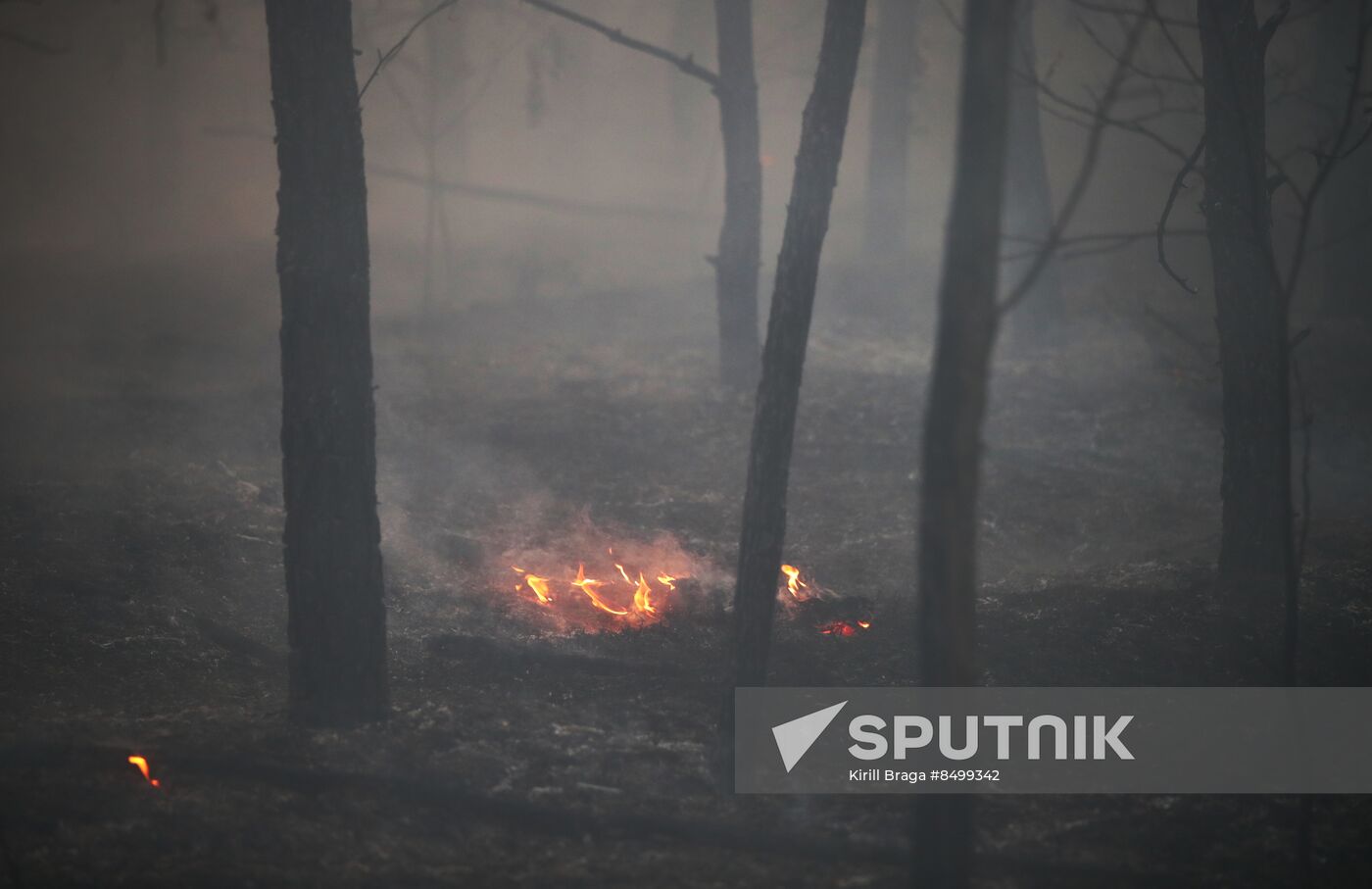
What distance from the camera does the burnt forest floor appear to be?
17.5 feet

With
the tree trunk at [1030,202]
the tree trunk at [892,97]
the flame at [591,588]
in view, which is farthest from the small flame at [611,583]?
the tree trunk at [892,97]

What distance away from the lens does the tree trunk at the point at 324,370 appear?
599 cm

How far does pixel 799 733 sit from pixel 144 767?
4049 mm

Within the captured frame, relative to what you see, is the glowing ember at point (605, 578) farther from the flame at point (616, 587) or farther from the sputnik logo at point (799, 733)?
the sputnik logo at point (799, 733)

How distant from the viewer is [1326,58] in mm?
17609

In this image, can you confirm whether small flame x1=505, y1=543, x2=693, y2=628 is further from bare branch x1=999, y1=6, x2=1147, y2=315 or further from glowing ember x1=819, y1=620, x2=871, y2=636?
bare branch x1=999, y1=6, x2=1147, y2=315

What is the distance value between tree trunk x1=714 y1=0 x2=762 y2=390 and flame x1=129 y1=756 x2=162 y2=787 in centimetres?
1020

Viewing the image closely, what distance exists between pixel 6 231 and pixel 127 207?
451cm

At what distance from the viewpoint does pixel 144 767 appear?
566cm

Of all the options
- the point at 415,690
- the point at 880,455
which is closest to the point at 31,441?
the point at 415,690

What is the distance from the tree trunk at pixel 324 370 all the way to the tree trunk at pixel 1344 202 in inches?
675

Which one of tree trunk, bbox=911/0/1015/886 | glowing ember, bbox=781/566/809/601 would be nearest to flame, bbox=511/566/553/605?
Result: glowing ember, bbox=781/566/809/601
